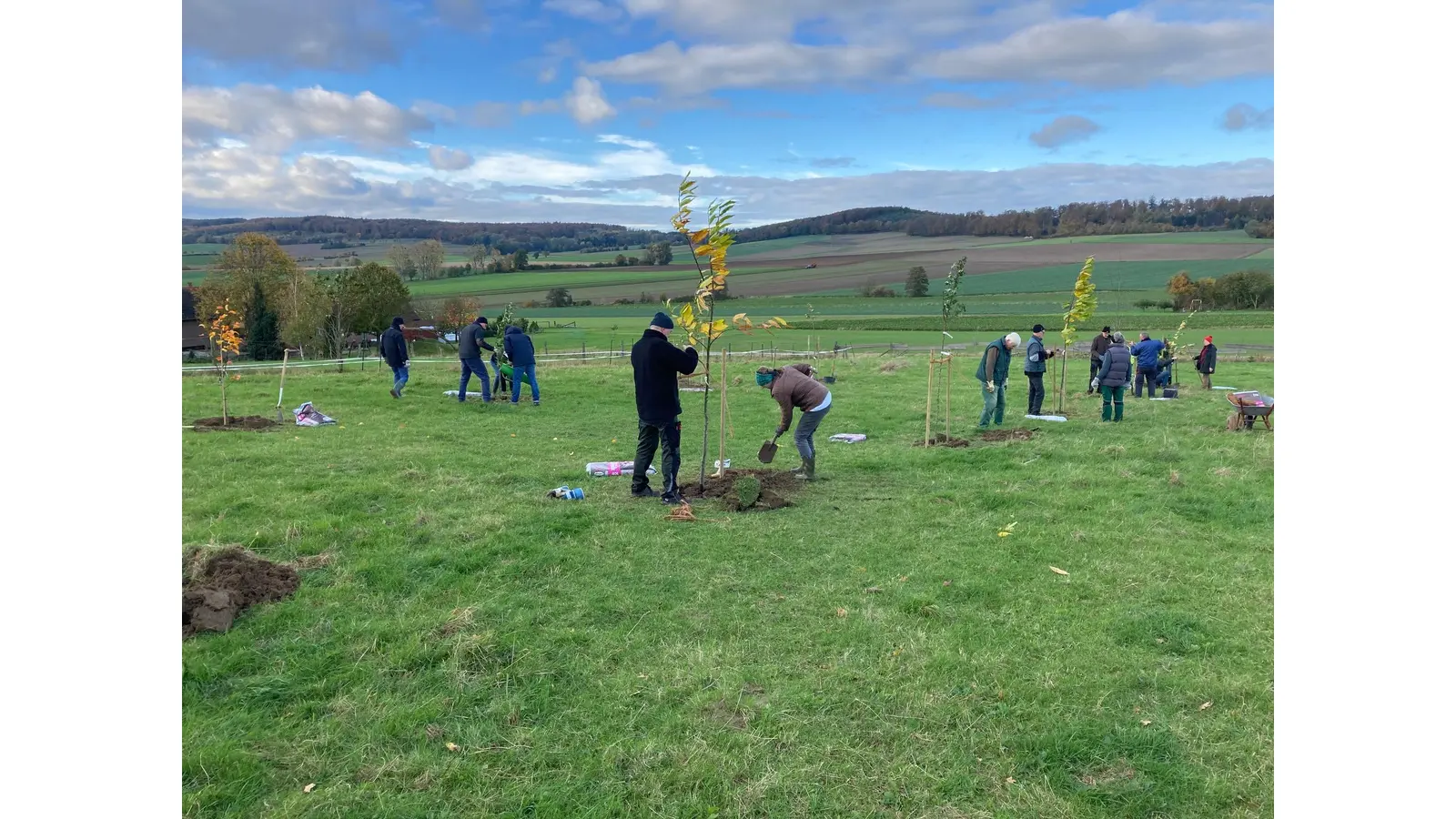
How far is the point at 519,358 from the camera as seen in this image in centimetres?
1767

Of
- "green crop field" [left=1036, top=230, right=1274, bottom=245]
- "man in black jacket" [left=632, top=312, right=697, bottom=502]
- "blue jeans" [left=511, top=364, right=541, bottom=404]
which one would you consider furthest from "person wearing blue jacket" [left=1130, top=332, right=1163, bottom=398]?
"green crop field" [left=1036, top=230, right=1274, bottom=245]

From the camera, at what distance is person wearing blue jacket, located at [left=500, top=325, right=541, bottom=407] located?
17562 millimetres

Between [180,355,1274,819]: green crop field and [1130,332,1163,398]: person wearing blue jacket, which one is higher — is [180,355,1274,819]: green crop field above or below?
below

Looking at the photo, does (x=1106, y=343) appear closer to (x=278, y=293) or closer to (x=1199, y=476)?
(x=1199, y=476)

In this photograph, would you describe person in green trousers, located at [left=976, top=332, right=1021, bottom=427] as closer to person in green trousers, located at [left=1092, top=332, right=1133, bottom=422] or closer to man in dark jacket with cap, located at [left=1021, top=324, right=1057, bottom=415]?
man in dark jacket with cap, located at [left=1021, top=324, right=1057, bottom=415]

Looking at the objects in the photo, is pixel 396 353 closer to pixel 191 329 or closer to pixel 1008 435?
pixel 1008 435

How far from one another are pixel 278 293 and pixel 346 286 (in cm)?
441

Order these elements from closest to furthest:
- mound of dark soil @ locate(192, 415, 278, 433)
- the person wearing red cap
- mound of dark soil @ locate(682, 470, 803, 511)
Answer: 1. mound of dark soil @ locate(682, 470, 803, 511)
2. mound of dark soil @ locate(192, 415, 278, 433)
3. the person wearing red cap

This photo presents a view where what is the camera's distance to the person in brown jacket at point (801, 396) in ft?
33.6

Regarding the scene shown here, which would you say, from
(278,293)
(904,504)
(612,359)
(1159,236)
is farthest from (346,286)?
(1159,236)

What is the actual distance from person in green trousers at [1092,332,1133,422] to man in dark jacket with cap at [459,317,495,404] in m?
12.5

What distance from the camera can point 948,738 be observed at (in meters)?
4.42

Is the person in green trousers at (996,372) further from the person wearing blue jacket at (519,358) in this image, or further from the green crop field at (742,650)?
the person wearing blue jacket at (519,358)

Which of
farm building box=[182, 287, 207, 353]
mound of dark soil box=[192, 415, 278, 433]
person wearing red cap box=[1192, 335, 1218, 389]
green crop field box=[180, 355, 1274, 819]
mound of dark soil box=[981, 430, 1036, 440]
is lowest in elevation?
green crop field box=[180, 355, 1274, 819]
